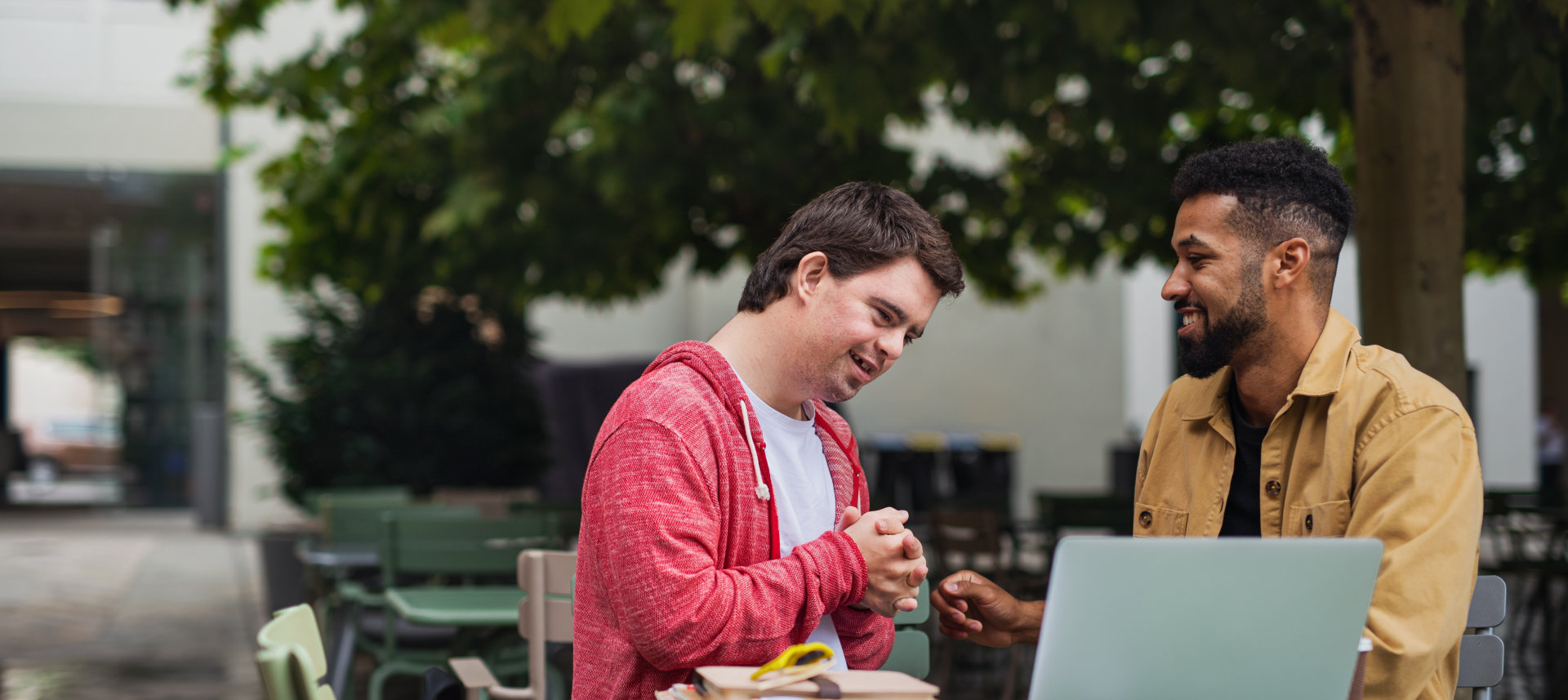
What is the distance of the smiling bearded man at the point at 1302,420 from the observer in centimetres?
174

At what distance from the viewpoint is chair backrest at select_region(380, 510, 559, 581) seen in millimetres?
4691

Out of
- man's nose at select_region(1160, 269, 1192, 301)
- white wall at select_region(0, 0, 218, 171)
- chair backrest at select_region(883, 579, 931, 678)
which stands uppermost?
white wall at select_region(0, 0, 218, 171)

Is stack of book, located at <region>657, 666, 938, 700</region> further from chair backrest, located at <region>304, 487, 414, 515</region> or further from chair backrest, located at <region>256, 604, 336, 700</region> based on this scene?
chair backrest, located at <region>304, 487, 414, 515</region>

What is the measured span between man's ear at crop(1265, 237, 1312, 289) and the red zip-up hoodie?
79cm

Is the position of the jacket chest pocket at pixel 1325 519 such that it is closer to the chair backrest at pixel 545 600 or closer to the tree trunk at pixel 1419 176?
the chair backrest at pixel 545 600

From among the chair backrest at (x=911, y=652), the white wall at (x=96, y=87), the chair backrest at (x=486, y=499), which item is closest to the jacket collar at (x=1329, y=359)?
the chair backrest at (x=911, y=652)

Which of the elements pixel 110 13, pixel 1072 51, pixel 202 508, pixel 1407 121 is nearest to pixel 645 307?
pixel 202 508

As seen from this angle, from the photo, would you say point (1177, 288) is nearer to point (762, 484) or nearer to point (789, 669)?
point (762, 484)

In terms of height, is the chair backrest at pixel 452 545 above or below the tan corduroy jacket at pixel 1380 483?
below

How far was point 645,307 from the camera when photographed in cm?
1677

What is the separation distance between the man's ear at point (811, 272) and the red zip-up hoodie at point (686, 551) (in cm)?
15

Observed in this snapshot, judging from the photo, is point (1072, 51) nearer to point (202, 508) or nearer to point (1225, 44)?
point (1225, 44)

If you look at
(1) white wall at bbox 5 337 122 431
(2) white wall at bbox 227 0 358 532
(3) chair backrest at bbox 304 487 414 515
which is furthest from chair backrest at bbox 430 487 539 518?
(1) white wall at bbox 5 337 122 431

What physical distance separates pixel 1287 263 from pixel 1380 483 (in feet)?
1.15
